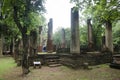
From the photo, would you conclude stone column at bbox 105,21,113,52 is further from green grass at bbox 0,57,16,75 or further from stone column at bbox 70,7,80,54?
green grass at bbox 0,57,16,75

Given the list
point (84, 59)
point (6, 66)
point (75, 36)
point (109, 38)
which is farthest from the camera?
point (6, 66)

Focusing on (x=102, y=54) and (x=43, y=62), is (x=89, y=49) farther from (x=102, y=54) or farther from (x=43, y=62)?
(x=43, y=62)

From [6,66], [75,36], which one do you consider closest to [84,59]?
[75,36]

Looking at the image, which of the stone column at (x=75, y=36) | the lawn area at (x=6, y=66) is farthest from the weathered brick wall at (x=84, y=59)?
the lawn area at (x=6, y=66)

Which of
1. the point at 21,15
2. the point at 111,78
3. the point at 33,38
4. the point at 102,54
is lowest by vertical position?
the point at 111,78

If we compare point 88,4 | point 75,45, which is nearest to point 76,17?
point 75,45

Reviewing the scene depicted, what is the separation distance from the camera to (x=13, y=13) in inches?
440

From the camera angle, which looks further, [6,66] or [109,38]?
[6,66]

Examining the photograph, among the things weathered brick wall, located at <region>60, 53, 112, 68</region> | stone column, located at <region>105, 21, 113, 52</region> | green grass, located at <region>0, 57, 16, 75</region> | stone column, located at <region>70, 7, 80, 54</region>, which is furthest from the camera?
stone column, located at <region>105, 21, 113, 52</region>

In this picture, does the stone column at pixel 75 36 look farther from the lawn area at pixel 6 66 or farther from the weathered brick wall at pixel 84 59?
the lawn area at pixel 6 66

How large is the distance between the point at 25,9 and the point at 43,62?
6090 millimetres

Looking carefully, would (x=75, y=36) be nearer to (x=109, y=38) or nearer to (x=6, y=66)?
(x=109, y=38)

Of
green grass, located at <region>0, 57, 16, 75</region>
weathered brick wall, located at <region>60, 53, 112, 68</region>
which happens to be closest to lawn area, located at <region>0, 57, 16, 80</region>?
green grass, located at <region>0, 57, 16, 75</region>

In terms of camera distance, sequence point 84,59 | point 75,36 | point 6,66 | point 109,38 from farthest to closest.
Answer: point 6,66 → point 109,38 → point 84,59 → point 75,36
